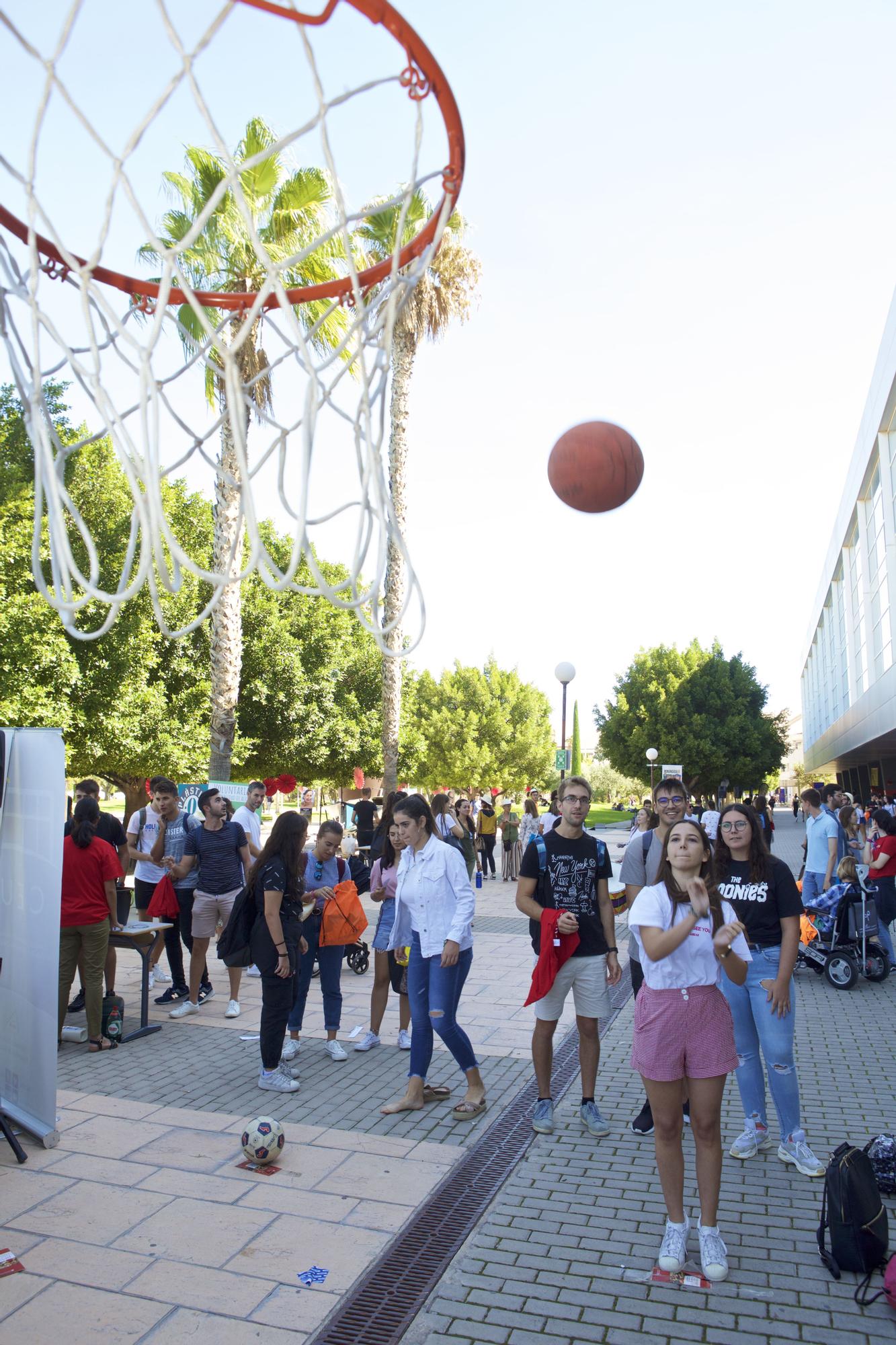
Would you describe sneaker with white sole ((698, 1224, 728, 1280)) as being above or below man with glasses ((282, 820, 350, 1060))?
below

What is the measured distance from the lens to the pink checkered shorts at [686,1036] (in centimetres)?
389

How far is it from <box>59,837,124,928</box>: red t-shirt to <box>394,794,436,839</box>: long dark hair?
2.51m

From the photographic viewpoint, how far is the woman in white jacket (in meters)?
5.53

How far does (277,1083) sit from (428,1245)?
2212mm

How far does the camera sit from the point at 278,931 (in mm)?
5895

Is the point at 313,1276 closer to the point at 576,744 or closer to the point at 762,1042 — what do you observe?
the point at 762,1042

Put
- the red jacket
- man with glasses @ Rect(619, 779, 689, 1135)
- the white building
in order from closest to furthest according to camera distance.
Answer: the red jacket
man with glasses @ Rect(619, 779, 689, 1135)
the white building

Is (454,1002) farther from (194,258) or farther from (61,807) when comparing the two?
(194,258)

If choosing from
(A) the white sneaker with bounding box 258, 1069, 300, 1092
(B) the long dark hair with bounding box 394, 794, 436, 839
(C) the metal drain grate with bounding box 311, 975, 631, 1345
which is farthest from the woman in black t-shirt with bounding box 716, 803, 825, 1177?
(A) the white sneaker with bounding box 258, 1069, 300, 1092

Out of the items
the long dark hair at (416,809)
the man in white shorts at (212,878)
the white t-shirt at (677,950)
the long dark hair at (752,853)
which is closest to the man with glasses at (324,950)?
the man in white shorts at (212,878)

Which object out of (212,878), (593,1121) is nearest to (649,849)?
(593,1121)

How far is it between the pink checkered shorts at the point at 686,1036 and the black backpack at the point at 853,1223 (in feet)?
1.99

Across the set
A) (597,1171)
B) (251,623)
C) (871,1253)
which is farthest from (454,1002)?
(251,623)

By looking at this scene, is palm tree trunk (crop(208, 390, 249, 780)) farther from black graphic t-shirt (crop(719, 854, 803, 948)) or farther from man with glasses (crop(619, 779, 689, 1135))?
black graphic t-shirt (crop(719, 854, 803, 948))
